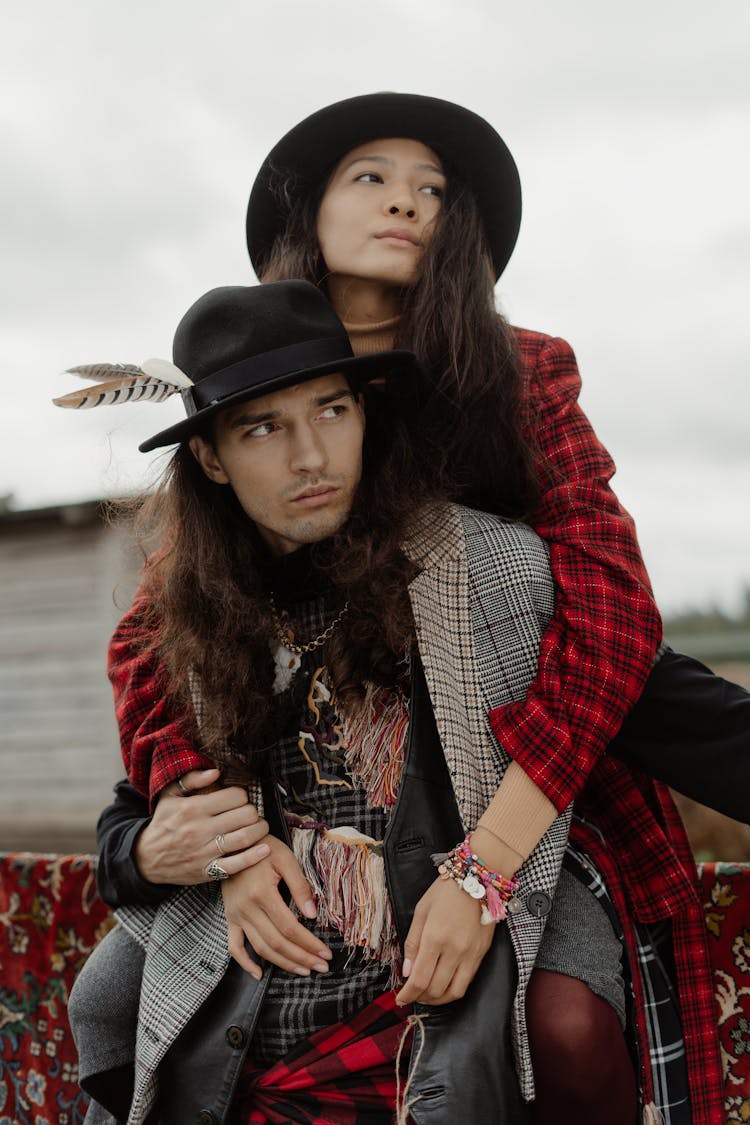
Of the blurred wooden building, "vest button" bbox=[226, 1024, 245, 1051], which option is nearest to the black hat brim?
"vest button" bbox=[226, 1024, 245, 1051]

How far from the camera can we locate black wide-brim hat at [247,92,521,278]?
100 inches

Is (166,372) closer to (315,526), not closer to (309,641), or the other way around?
(315,526)

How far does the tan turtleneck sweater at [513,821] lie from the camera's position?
6.19 feet

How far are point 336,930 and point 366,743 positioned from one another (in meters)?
0.38

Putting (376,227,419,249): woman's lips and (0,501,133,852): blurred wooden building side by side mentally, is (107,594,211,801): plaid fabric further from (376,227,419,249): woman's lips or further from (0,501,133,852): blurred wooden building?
(0,501,133,852): blurred wooden building

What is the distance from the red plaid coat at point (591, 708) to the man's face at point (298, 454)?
455mm

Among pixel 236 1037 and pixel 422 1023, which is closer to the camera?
pixel 422 1023

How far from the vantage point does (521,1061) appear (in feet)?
5.92

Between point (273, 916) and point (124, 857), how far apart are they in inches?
16.9

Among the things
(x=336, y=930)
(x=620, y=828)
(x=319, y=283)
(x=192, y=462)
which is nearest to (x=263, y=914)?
(x=336, y=930)

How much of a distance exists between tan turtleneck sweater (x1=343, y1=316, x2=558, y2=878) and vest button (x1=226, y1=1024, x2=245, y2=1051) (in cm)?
63

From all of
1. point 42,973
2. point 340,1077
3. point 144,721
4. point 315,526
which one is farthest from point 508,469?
point 42,973

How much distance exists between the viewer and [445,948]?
1833 millimetres

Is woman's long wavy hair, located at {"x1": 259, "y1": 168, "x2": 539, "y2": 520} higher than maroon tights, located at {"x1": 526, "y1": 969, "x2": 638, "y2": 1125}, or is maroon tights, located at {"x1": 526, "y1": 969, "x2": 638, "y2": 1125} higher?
woman's long wavy hair, located at {"x1": 259, "y1": 168, "x2": 539, "y2": 520}
